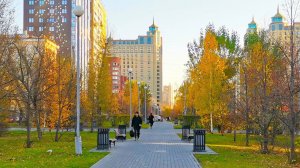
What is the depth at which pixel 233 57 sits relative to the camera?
50.3 meters

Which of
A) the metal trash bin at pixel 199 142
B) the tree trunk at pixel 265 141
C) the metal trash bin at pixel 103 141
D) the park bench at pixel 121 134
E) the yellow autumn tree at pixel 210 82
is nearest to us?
the metal trash bin at pixel 199 142

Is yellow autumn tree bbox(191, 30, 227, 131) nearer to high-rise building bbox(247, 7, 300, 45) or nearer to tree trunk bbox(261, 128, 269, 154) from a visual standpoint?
high-rise building bbox(247, 7, 300, 45)

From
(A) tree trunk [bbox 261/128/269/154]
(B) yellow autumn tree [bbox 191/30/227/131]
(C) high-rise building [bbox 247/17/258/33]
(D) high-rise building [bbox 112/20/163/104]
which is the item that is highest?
(D) high-rise building [bbox 112/20/163/104]

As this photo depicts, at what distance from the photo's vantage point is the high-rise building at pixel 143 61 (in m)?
183

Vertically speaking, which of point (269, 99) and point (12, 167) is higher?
point (269, 99)

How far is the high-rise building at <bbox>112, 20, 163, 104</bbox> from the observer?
18275 cm

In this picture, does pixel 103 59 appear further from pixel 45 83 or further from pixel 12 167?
pixel 12 167

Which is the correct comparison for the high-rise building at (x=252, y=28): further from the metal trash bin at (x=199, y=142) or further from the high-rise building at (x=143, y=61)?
the high-rise building at (x=143, y=61)

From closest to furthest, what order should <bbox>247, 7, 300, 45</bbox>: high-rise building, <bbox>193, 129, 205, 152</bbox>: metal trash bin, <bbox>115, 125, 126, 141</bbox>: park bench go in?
<bbox>247, 7, 300, 45</bbox>: high-rise building, <bbox>193, 129, 205, 152</bbox>: metal trash bin, <bbox>115, 125, 126, 141</bbox>: park bench

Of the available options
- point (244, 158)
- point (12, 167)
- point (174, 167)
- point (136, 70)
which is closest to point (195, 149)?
point (244, 158)

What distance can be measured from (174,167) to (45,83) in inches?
637

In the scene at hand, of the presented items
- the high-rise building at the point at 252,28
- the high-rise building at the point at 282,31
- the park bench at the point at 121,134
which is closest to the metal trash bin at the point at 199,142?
the high-rise building at the point at 282,31

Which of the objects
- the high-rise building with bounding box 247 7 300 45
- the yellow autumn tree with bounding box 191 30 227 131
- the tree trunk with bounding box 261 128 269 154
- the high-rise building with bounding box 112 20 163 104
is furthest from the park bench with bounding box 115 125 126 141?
the high-rise building with bounding box 112 20 163 104

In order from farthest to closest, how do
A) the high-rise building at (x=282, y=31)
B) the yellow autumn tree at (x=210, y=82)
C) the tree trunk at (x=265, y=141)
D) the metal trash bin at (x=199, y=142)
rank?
the yellow autumn tree at (x=210, y=82), the tree trunk at (x=265, y=141), the metal trash bin at (x=199, y=142), the high-rise building at (x=282, y=31)
